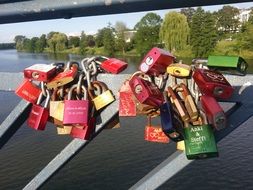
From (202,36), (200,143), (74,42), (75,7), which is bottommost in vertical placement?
(74,42)

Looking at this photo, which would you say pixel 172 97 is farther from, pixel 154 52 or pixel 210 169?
pixel 210 169

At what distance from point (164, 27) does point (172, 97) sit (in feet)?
113

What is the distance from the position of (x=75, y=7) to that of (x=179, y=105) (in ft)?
→ 1.47

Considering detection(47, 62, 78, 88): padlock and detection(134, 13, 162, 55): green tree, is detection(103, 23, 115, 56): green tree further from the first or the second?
detection(47, 62, 78, 88): padlock

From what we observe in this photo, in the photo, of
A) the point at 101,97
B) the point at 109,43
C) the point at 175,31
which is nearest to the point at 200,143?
the point at 101,97

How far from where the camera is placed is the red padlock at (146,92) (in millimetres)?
1111

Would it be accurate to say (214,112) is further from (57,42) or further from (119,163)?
(57,42)

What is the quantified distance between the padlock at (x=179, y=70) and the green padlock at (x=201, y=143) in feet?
0.57

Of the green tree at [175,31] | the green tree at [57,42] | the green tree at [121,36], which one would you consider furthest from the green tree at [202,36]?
the green tree at [57,42]

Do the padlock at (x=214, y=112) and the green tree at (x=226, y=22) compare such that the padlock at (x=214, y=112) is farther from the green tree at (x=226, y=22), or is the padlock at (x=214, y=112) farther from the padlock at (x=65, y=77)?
the green tree at (x=226, y=22)

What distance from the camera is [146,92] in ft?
3.63

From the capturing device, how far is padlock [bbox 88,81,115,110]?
122 centimetres

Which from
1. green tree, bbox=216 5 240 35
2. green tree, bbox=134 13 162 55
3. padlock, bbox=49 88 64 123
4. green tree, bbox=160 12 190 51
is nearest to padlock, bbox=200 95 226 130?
padlock, bbox=49 88 64 123

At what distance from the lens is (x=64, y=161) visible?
1.34 metres
